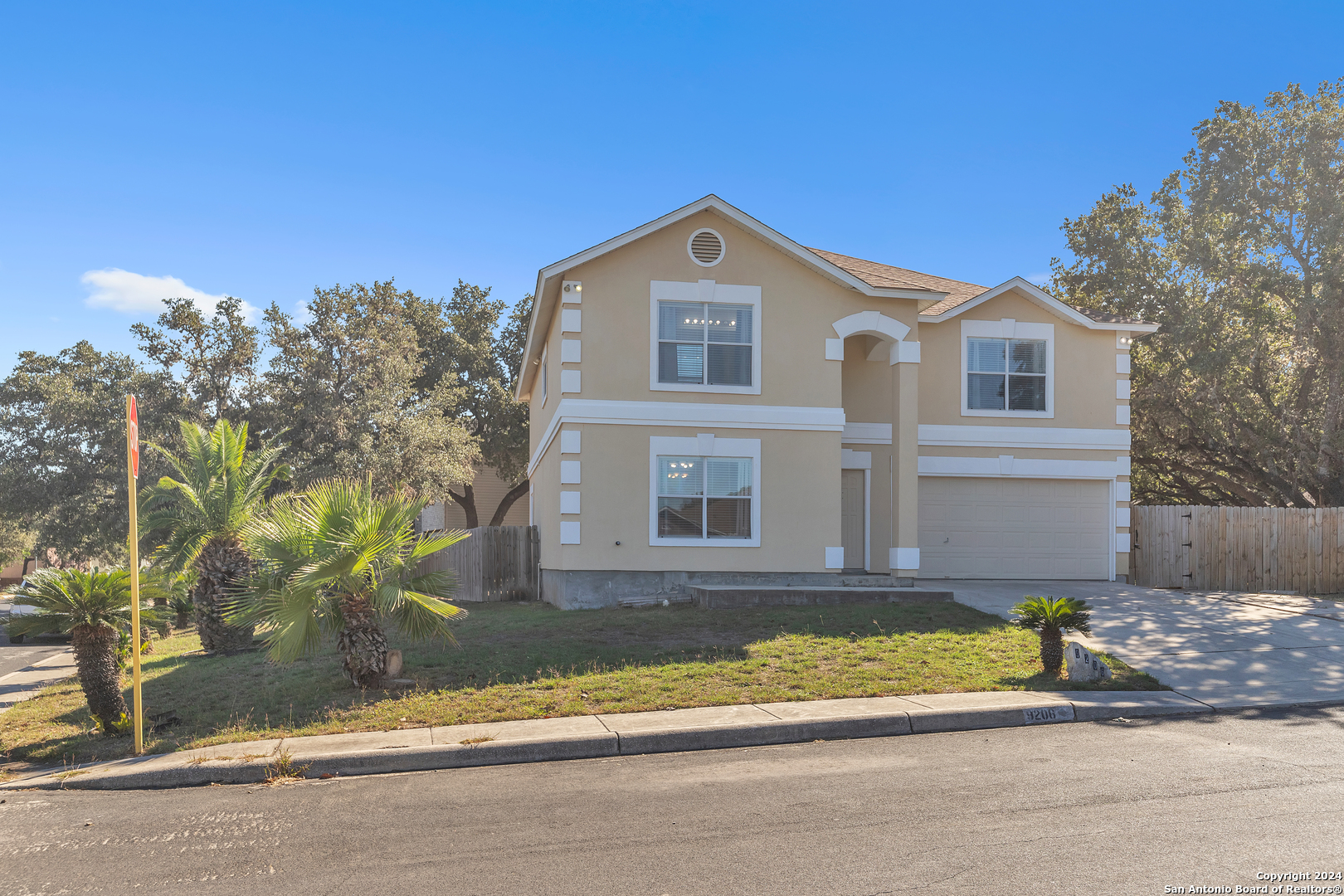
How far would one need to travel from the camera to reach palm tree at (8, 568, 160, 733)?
27.3 ft

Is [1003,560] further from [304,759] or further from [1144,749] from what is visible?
[304,759]

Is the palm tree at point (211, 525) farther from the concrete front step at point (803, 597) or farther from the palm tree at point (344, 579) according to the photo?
the concrete front step at point (803, 597)

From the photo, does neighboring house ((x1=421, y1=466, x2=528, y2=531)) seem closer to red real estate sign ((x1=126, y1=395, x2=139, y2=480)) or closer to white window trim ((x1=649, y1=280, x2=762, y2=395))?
white window trim ((x1=649, y1=280, x2=762, y2=395))

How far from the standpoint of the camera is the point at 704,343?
635 inches

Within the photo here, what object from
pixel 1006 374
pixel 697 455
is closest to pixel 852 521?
pixel 697 455

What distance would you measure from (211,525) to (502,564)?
6.92 metres

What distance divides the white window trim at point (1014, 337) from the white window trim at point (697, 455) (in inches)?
209

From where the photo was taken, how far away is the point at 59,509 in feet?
98.0

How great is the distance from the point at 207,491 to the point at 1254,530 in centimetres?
1960

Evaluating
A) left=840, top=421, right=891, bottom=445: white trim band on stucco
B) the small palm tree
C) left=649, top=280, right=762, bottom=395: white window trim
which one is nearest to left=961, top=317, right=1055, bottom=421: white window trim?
left=840, top=421, right=891, bottom=445: white trim band on stucco

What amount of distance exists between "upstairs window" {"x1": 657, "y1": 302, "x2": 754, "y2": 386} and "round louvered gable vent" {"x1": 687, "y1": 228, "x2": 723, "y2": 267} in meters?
0.84

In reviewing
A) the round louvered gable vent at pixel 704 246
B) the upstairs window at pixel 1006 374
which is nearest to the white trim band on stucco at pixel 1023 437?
the upstairs window at pixel 1006 374

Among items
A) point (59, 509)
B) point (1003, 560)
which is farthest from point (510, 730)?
point (59, 509)

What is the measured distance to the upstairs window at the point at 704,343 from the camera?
16.0 meters
